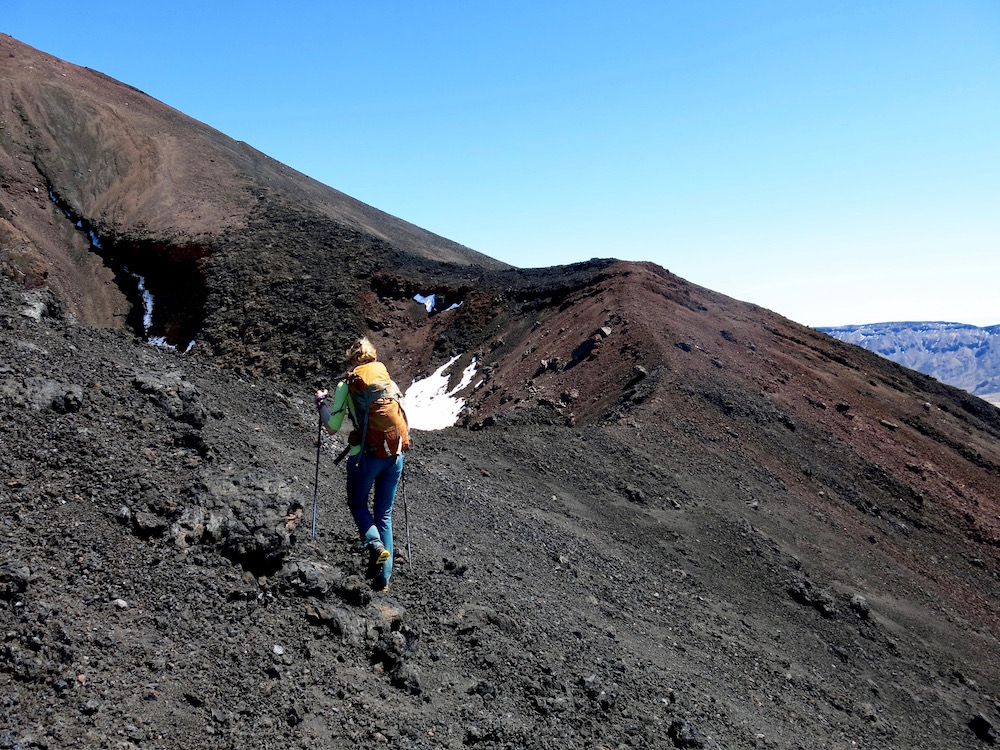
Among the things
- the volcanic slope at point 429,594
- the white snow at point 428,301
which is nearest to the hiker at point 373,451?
the volcanic slope at point 429,594

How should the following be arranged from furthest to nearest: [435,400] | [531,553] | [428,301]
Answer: [428,301] → [435,400] → [531,553]

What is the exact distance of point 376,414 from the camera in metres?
5.99

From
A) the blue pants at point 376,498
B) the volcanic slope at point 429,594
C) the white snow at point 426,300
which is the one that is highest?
the white snow at point 426,300

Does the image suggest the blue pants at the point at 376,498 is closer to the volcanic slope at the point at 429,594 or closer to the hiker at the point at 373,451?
the hiker at the point at 373,451

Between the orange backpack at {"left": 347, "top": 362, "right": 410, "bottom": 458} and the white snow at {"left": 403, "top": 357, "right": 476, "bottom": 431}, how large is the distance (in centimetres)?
1418

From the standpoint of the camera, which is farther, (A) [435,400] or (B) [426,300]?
(B) [426,300]

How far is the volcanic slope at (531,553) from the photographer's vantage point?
15.5 feet

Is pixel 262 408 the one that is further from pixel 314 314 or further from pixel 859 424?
pixel 314 314

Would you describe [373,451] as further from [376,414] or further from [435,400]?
[435,400]

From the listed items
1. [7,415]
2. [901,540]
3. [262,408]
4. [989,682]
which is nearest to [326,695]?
[7,415]

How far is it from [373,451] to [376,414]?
324 millimetres

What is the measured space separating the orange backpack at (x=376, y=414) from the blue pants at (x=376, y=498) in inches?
4.2

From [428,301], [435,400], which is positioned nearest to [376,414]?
[435,400]

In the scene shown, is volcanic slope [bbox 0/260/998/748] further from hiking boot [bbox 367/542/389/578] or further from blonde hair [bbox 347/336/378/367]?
blonde hair [bbox 347/336/378/367]
